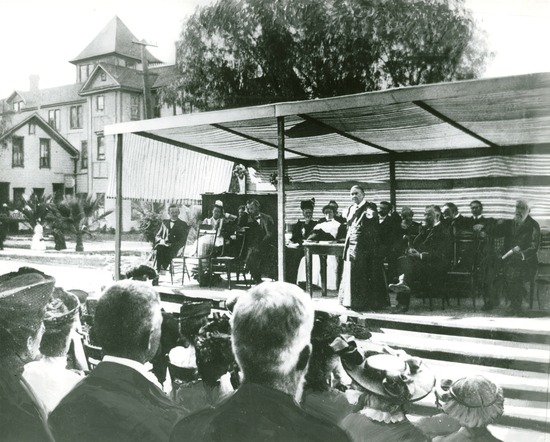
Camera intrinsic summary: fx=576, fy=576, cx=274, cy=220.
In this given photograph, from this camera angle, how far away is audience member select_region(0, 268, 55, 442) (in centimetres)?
287

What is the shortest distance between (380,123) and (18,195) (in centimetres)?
210

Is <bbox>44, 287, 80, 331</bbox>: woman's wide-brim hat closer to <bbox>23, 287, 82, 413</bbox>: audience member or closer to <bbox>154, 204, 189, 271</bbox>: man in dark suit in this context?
<bbox>23, 287, 82, 413</bbox>: audience member

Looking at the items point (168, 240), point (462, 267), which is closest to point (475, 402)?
point (462, 267)

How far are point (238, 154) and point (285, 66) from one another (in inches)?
27.5

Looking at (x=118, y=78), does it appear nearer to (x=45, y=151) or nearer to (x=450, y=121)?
(x=45, y=151)

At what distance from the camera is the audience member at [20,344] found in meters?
2.87

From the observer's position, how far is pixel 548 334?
214 cm

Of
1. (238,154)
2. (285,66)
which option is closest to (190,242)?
(238,154)

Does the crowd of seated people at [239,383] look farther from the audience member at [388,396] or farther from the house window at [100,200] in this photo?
the house window at [100,200]

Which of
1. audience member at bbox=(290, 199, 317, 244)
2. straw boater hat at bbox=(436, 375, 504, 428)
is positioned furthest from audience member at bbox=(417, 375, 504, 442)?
audience member at bbox=(290, 199, 317, 244)

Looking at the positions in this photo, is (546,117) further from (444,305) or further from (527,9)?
(444,305)

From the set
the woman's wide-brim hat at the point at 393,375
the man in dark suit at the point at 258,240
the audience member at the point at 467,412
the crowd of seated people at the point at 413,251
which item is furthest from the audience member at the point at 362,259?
the audience member at the point at 467,412

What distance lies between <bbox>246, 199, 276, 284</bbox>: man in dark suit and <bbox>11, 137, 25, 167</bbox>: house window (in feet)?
4.68

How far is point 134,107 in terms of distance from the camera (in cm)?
305
